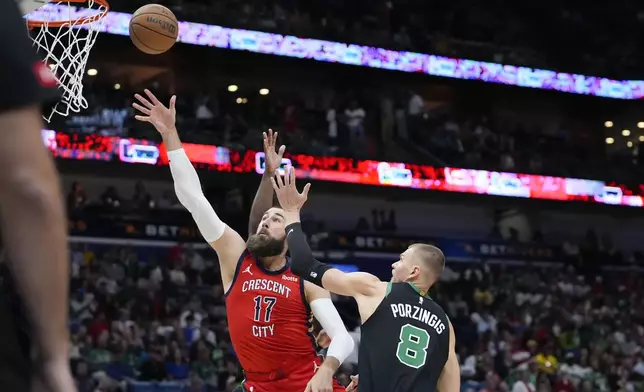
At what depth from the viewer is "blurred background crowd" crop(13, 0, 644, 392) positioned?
50.0 feet

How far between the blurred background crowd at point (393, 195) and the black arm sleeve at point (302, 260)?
7.91m

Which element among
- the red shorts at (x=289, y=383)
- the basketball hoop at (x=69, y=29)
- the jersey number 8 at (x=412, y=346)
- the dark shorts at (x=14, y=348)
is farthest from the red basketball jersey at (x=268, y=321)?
the dark shorts at (x=14, y=348)

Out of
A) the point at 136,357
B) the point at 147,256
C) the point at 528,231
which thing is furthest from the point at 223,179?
the point at 528,231

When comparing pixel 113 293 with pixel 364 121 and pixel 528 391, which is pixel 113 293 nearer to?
pixel 528 391

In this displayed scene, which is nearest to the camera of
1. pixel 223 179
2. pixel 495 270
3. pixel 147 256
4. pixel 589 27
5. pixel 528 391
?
pixel 528 391

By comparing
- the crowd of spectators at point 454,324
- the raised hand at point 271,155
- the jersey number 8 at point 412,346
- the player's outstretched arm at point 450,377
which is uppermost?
the raised hand at point 271,155

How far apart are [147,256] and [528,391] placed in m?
7.38

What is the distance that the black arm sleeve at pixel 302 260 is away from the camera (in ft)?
16.5

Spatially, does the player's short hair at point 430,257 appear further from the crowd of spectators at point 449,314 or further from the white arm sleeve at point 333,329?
the crowd of spectators at point 449,314

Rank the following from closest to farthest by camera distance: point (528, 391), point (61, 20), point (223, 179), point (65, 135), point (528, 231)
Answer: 1. point (61, 20)
2. point (528, 391)
3. point (65, 135)
4. point (223, 179)
5. point (528, 231)

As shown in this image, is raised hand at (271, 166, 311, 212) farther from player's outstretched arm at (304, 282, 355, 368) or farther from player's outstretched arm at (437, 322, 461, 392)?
player's outstretched arm at (437, 322, 461, 392)

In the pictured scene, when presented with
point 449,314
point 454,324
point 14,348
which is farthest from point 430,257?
point 449,314

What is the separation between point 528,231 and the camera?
24.3 metres

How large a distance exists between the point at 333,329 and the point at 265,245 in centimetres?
62
